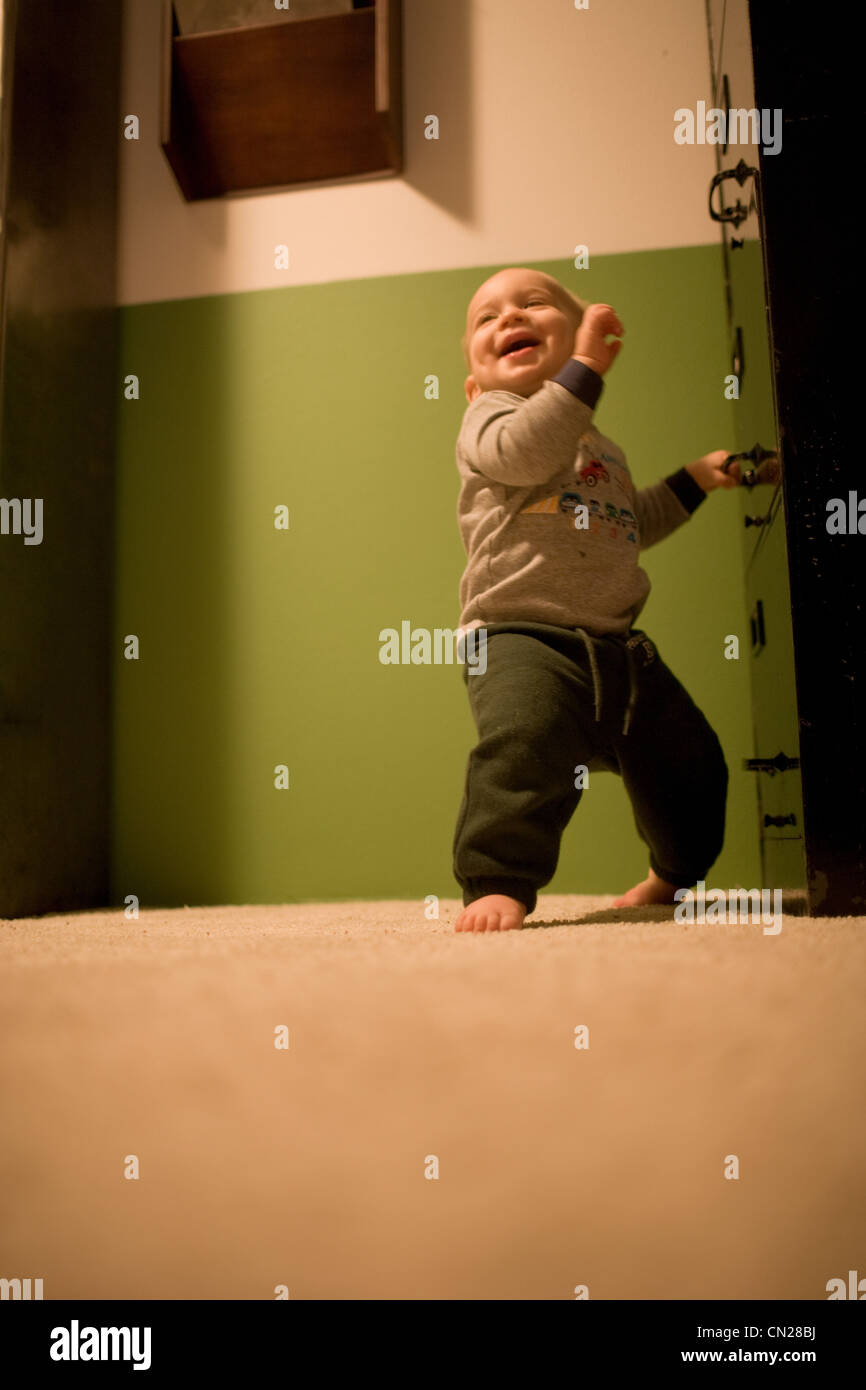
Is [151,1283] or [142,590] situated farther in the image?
[142,590]

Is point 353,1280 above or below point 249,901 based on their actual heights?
below

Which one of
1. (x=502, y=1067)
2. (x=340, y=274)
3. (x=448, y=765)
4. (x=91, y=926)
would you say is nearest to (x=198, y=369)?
(x=340, y=274)

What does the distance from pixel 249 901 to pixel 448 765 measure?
35 cm

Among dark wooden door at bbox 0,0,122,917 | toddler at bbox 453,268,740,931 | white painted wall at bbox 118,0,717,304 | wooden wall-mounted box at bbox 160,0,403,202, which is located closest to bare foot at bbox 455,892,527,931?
toddler at bbox 453,268,740,931

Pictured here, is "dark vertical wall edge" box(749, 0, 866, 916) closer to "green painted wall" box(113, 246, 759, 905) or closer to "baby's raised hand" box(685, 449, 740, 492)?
"baby's raised hand" box(685, 449, 740, 492)

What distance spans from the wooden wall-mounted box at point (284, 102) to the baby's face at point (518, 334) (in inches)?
21.9

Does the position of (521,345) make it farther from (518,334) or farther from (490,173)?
(490,173)

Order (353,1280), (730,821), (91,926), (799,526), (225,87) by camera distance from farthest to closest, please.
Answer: (225,87) < (730,821) < (91,926) < (799,526) < (353,1280)

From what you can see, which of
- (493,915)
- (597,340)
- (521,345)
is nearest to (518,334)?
(521,345)

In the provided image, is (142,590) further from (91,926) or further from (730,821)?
(730,821)

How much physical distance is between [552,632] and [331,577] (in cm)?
56

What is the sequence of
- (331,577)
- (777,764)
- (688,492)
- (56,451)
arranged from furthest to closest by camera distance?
(331,577) → (56,451) → (688,492) → (777,764)

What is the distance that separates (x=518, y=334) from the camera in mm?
993

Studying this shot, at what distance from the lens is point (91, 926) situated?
95 cm
